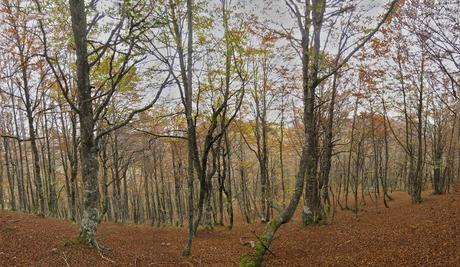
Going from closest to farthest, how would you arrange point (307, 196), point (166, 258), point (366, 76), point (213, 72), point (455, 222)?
point (166, 258) < point (455, 222) < point (307, 196) < point (213, 72) < point (366, 76)

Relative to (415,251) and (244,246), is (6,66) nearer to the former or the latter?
(244,246)

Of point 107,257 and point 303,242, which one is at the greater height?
point 107,257

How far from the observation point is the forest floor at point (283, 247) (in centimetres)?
802

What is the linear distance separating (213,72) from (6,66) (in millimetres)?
14856

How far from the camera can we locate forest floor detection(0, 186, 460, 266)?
8016mm

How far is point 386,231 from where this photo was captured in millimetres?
12055

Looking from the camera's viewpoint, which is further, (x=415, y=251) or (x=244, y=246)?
(x=244, y=246)

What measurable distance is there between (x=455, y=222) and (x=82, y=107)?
13.2 metres

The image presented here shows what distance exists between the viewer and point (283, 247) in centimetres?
1119

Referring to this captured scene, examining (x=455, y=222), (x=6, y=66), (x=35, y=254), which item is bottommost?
(x=455, y=222)

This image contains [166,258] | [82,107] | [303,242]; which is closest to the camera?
[82,107]

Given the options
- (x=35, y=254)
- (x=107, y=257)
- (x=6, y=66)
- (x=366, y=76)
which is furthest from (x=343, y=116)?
(x=6, y=66)

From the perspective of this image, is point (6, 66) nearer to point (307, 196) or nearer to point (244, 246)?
point (244, 246)

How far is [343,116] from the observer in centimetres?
2080
